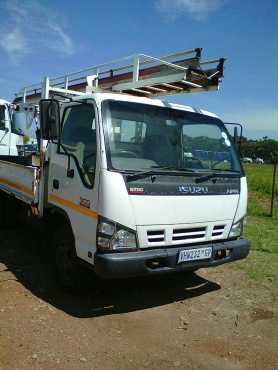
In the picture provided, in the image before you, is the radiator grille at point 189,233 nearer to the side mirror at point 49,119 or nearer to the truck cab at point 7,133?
the side mirror at point 49,119

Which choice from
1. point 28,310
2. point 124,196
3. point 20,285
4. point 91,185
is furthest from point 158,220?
point 20,285

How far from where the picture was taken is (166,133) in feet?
15.1

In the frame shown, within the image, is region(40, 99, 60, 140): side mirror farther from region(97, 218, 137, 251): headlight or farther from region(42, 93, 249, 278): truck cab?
region(97, 218, 137, 251): headlight

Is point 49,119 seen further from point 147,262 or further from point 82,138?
point 147,262

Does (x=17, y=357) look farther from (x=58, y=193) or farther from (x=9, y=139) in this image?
(x=9, y=139)

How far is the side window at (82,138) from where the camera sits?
4.12 meters

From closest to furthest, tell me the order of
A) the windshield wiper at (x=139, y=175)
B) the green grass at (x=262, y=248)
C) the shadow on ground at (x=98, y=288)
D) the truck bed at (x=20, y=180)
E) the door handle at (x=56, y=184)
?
1. the windshield wiper at (x=139, y=175)
2. the shadow on ground at (x=98, y=288)
3. the door handle at (x=56, y=184)
4. the truck bed at (x=20, y=180)
5. the green grass at (x=262, y=248)

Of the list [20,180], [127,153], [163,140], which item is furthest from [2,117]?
[127,153]

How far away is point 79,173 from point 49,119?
0.71 metres

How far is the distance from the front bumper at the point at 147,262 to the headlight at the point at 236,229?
0.20 m

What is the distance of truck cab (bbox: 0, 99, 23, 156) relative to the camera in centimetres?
1009

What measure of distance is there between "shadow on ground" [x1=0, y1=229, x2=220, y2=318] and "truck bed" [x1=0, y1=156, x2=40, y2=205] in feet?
3.02

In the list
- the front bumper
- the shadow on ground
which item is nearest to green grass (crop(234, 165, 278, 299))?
the shadow on ground

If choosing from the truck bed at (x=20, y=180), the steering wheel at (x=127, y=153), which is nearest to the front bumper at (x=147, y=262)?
the steering wheel at (x=127, y=153)
